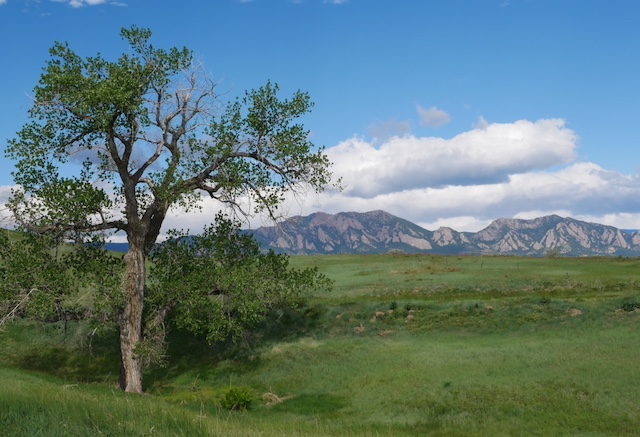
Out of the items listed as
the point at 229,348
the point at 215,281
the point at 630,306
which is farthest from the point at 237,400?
the point at 630,306

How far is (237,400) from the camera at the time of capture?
28.6 metres

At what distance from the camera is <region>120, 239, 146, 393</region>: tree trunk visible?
33.0 metres

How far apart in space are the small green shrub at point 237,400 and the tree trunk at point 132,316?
7.16m

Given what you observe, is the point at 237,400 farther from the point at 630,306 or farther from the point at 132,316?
the point at 630,306

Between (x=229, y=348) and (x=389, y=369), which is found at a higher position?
(x=229, y=348)

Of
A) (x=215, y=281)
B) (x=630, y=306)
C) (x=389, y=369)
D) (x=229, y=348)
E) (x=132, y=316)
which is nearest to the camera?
(x=389, y=369)

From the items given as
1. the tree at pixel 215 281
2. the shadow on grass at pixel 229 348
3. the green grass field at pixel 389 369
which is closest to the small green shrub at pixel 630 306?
the green grass field at pixel 389 369

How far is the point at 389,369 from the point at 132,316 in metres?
15.8

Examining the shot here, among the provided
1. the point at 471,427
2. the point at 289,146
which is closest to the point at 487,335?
the point at 471,427

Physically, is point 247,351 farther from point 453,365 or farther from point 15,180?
point 15,180

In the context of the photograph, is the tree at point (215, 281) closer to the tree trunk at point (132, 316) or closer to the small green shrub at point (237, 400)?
the tree trunk at point (132, 316)

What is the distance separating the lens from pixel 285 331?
43625mm

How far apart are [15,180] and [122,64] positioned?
31.3ft

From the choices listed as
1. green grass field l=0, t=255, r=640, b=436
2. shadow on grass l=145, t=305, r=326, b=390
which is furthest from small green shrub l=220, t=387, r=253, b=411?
shadow on grass l=145, t=305, r=326, b=390
